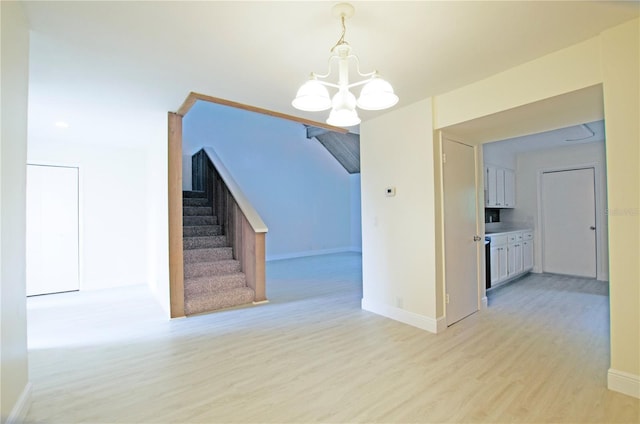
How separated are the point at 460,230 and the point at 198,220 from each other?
13.0ft

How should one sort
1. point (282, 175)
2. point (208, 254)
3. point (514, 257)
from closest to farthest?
point (208, 254) → point (514, 257) → point (282, 175)

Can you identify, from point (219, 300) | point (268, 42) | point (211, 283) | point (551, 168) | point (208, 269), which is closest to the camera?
point (268, 42)

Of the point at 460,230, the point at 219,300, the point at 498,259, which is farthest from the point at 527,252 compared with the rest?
the point at 219,300

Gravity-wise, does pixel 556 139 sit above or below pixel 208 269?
above

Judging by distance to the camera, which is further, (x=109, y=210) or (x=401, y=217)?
(x=109, y=210)

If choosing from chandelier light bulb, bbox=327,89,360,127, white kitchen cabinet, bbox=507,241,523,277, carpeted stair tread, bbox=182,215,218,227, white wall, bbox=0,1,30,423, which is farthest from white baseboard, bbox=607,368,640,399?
carpeted stair tread, bbox=182,215,218,227

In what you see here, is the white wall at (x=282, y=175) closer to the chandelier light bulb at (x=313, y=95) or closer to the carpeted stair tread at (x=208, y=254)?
the carpeted stair tread at (x=208, y=254)

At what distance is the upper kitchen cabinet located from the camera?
17.5ft

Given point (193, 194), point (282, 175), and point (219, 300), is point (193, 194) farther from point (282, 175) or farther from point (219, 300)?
point (282, 175)

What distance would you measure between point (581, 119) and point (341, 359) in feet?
9.69

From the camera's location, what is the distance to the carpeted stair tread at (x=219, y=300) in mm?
3747

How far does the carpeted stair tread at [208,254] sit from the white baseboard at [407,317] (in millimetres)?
2193

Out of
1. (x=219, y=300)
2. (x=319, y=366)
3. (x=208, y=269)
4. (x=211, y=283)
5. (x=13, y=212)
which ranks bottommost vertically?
(x=319, y=366)

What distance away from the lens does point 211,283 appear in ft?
13.4
